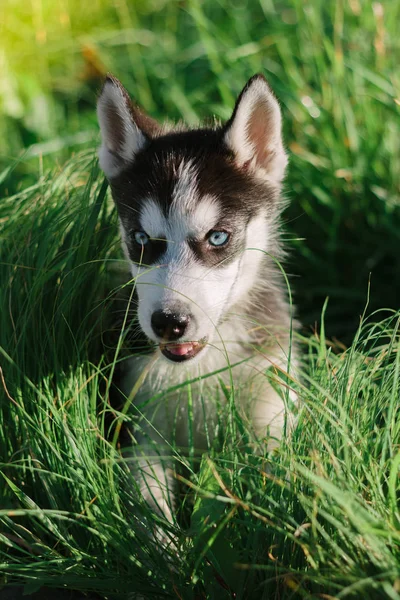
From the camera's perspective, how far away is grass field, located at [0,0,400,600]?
7.90ft

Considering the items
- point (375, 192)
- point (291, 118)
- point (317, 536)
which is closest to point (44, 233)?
point (317, 536)

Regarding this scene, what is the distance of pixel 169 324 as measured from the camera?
287 centimetres

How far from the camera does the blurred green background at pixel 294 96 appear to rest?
4801 mm

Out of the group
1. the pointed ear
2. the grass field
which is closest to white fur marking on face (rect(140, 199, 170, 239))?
the grass field

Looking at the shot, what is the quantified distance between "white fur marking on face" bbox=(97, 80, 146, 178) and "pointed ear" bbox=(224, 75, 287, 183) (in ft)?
1.56

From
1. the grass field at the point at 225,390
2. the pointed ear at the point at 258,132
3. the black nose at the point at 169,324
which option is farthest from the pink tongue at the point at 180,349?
the pointed ear at the point at 258,132

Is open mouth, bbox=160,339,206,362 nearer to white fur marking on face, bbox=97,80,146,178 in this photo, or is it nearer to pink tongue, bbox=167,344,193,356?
pink tongue, bbox=167,344,193,356

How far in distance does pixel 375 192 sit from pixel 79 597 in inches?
126

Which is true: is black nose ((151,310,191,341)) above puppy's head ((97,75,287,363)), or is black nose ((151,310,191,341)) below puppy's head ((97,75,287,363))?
below

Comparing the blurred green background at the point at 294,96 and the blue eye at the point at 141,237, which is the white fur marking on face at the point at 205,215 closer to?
the blue eye at the point at 141,237

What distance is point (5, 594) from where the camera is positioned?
280 cm

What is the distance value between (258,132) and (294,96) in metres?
1.77

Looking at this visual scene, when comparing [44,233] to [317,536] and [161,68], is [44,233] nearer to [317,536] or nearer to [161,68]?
[317,536]

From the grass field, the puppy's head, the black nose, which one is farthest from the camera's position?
the puppy's head
